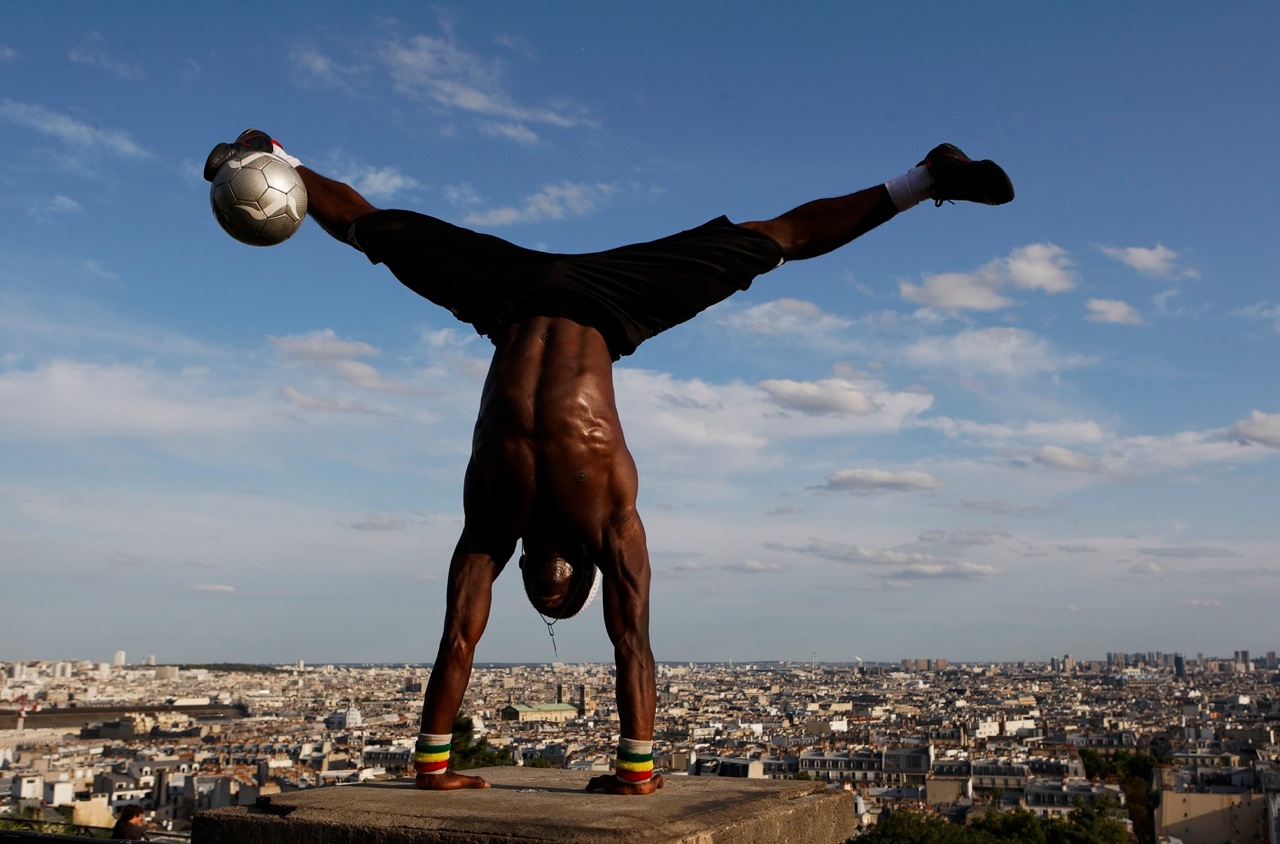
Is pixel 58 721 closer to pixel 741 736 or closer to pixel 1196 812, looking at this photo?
pixel 741 736

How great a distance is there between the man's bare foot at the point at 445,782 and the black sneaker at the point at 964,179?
2.73 meters

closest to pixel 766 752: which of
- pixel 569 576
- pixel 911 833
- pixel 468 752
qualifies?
pixel 911 833

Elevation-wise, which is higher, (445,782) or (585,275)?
(585,275)

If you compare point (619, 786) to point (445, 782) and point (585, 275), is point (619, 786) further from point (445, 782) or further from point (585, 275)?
point (585, 275)

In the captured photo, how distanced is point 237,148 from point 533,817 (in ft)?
8.99

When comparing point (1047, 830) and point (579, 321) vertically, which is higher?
point (579, 321)

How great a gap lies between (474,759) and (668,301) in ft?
114

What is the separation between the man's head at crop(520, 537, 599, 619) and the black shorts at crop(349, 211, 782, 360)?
782mm

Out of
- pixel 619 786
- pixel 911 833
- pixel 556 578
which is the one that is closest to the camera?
pixel 619 786

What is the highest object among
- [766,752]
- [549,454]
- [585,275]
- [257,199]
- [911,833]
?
[257,199]

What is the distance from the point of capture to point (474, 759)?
120 ft

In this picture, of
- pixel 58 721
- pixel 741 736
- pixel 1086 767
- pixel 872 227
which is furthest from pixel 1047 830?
pixel 58 721

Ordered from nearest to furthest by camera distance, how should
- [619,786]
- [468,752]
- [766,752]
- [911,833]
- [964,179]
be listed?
[619,786] → [964,179] → [468,752] → [911,833] → [766,752]

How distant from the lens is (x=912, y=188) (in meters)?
4.32
